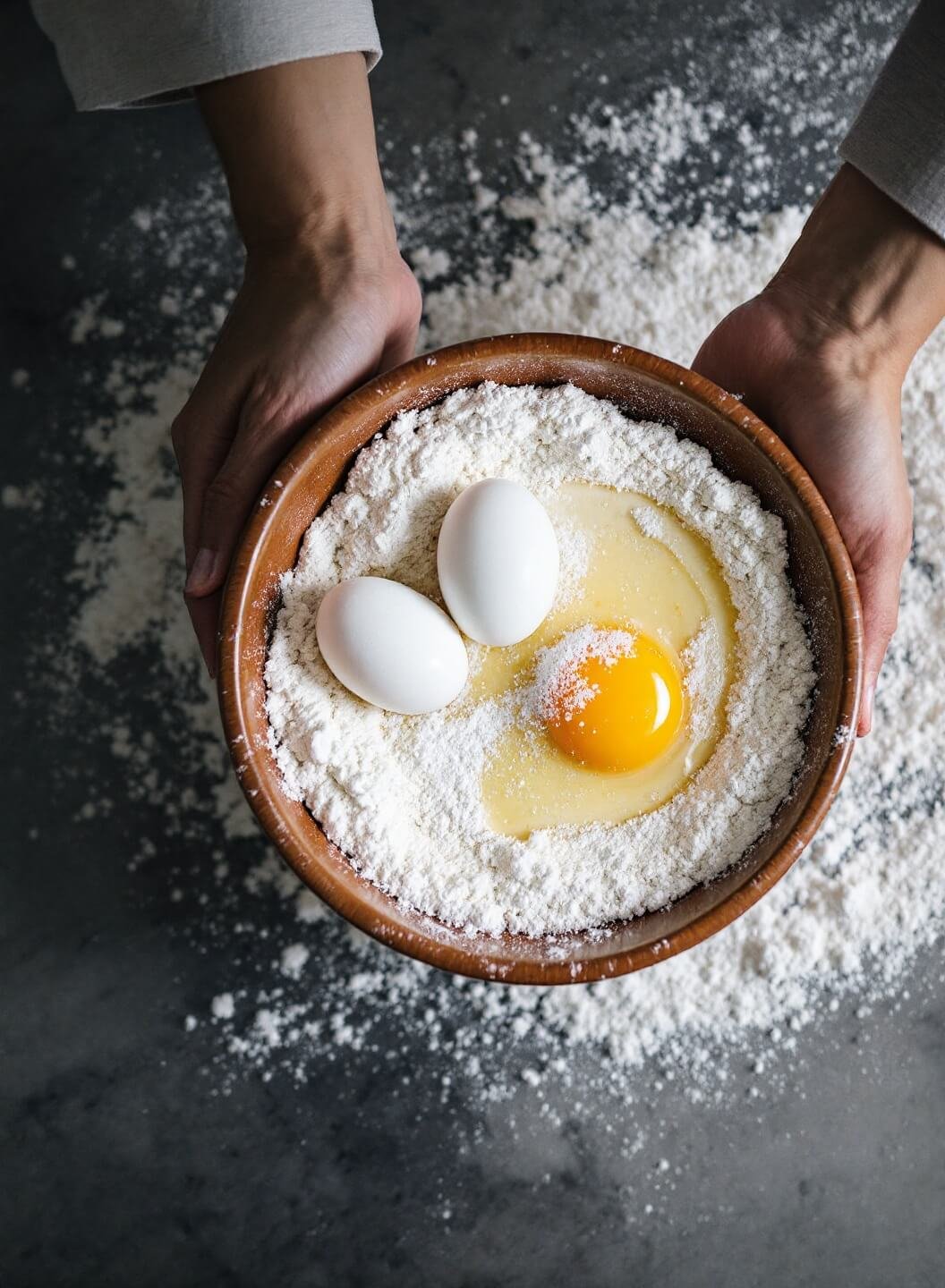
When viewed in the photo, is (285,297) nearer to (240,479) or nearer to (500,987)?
(240,479)

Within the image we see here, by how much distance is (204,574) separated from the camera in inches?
39.5

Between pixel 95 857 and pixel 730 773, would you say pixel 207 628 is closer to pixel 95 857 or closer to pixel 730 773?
pixel 95 857

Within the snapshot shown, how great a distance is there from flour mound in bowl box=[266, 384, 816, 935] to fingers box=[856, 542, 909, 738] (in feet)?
0.32

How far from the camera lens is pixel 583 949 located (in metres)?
0.96

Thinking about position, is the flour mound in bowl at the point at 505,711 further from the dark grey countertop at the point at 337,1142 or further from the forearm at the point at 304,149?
the dark grey countertop at the point at 337,1142

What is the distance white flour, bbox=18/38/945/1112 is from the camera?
1.23 meters

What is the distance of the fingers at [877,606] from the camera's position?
1.05 metres

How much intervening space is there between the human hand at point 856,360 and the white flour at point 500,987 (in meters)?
0.19

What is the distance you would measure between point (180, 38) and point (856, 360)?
74 centimetres

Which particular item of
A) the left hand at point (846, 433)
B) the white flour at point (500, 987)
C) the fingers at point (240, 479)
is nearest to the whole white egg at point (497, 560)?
the fingers at point (240, 479)

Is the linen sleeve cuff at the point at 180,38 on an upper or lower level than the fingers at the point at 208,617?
upper

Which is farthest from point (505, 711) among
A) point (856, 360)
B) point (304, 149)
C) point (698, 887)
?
point (304, 149)

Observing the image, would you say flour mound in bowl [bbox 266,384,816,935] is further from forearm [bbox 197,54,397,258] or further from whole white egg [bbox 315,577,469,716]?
forearm [bbox 197,54,397,258]

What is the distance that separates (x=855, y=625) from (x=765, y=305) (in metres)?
0.38
